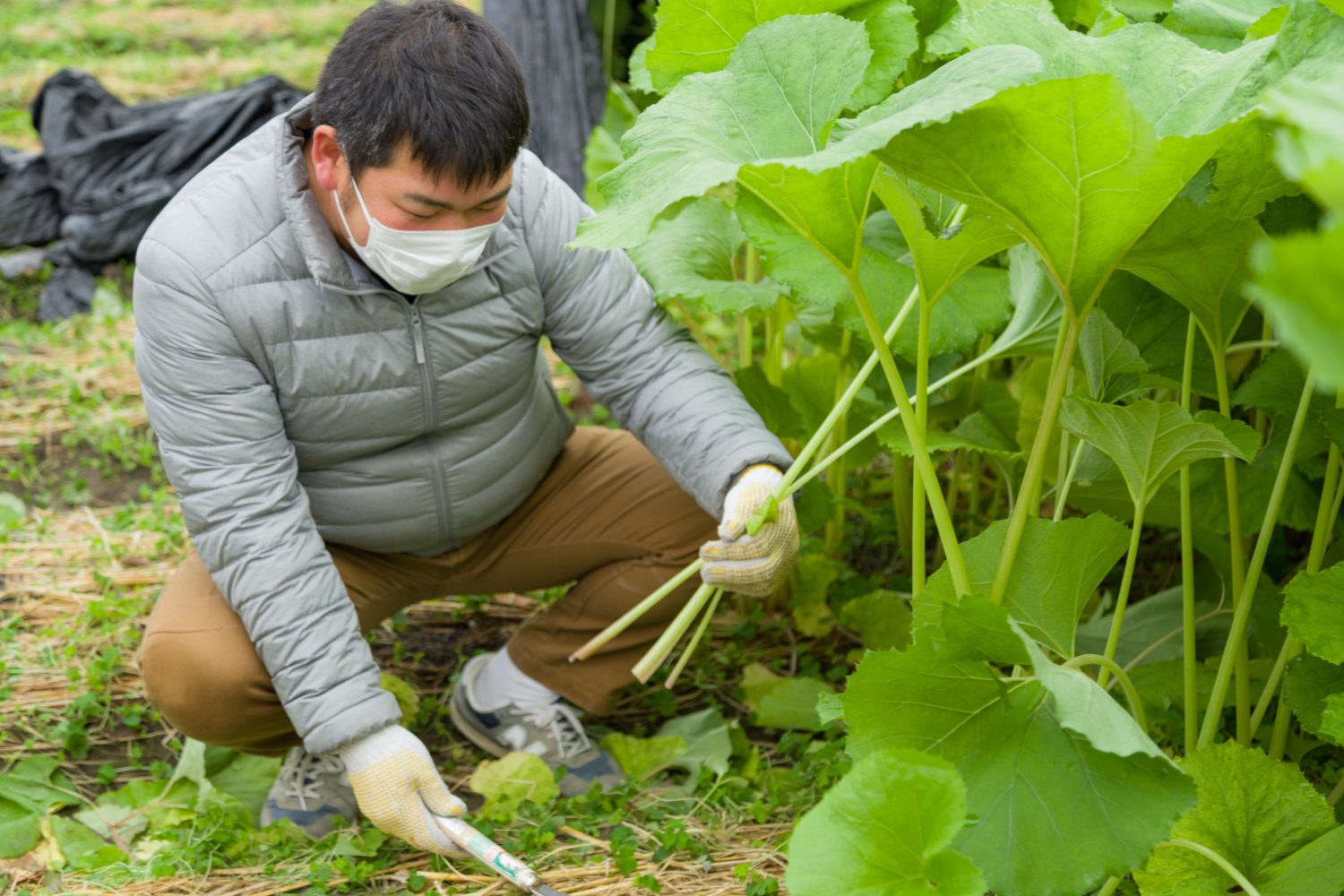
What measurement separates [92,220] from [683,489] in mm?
2992

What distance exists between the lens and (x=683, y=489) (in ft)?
6.73

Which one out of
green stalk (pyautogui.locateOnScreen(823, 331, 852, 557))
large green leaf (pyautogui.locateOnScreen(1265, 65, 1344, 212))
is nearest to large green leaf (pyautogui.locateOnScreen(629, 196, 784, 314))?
green stalk (pyautogui.locateOnScreen(823, 331, 852, 557))

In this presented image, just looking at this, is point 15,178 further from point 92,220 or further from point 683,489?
point 683,489

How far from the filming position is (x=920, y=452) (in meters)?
1.32

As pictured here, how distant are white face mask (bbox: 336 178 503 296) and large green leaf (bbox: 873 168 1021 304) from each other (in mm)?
625

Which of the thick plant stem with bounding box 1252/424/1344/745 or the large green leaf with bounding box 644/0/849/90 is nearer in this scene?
the thick plant stem with bounding box 1252/424/1344/745

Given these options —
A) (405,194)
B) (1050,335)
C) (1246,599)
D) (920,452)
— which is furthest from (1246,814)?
(405,194)

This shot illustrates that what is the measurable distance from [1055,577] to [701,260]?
0.90 meters

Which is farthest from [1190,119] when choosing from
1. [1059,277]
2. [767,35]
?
[767,35]

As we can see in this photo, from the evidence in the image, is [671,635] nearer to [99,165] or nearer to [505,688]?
[505,688]

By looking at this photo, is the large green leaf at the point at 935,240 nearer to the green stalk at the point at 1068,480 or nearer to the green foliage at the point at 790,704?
the green stalk at the point at 1068,480

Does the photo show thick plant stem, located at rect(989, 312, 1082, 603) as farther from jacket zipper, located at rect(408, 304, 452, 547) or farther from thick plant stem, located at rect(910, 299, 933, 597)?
jacket zipper, located at rect(408, 304, 452, 547)

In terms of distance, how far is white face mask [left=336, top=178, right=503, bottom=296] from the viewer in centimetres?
171

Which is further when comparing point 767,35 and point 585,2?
point 585,2
